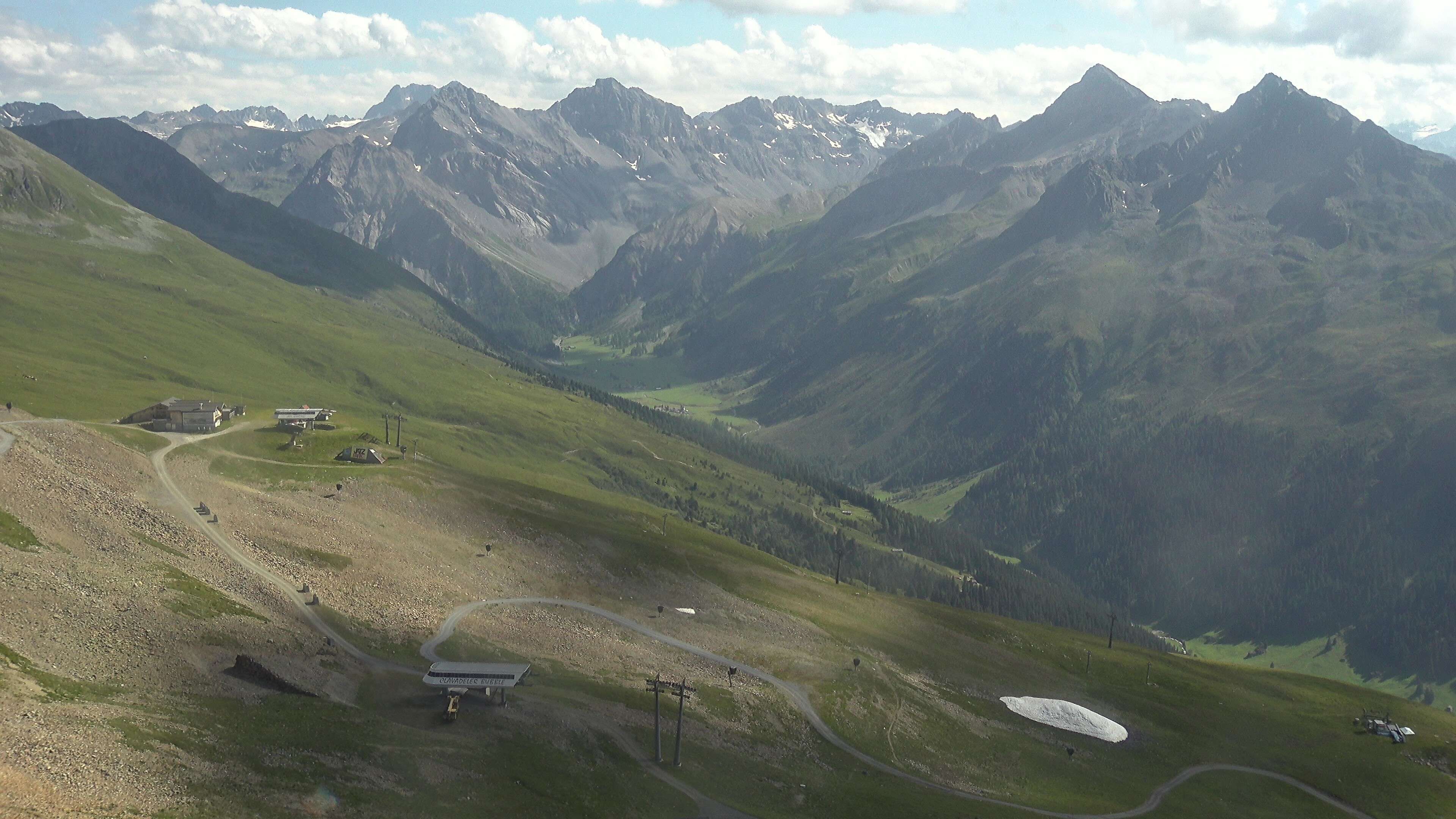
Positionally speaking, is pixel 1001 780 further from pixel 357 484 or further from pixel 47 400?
pixel 47 400

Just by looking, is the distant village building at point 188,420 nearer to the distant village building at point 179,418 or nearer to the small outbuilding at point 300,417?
the distant village building at point 179,418

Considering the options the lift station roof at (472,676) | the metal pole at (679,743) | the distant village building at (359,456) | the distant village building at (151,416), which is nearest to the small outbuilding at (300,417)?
the distant village building at (359,456)

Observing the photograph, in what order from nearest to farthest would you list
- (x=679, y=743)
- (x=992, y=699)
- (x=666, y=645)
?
(x=679, y=743), (x=666, y=645), (x=992, y=699)

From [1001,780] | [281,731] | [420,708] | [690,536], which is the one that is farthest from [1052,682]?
[281,731]

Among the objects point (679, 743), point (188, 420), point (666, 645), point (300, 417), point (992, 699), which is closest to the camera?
point (679, 743)

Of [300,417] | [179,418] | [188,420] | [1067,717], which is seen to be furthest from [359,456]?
[1067,717]

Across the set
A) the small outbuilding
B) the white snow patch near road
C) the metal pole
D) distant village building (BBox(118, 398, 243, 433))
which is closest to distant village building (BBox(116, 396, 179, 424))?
distant village building (BBox(118, 398, 243, 433))

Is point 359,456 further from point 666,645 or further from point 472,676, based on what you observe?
point 472,676
